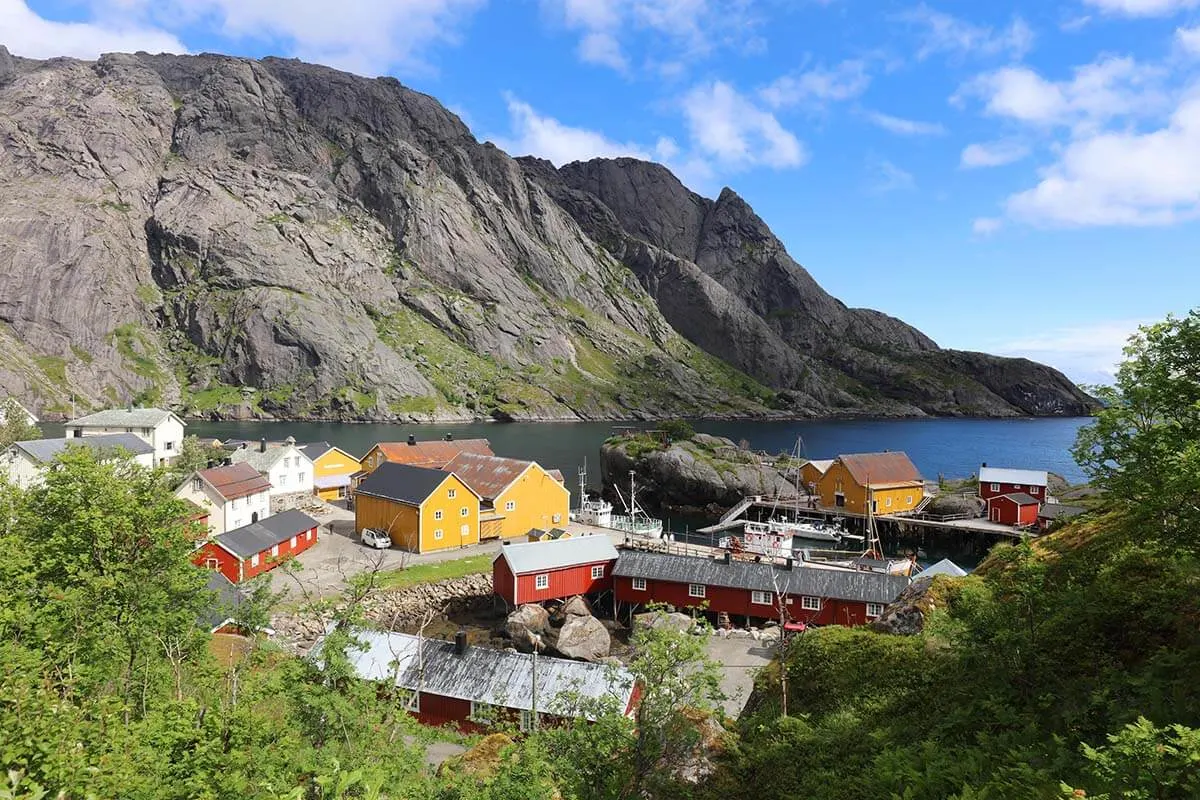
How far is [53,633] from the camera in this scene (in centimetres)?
1589

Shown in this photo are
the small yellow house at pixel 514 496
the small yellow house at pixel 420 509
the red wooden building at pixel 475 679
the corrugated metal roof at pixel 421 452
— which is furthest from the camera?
the corrugated metal roof at pixel 421 452

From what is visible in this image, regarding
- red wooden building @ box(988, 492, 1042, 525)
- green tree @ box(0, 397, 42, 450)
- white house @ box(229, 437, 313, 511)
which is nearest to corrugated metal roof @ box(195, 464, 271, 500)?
white house @ box(229, 437, 313, 511)

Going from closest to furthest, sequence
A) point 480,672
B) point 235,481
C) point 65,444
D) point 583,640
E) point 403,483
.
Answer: point 480,672, point 583,640, point 403,483, point 235,481, point 65,444

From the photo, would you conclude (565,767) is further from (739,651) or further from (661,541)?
(661,541)

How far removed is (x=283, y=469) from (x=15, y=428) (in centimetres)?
2970

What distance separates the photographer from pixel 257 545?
41125 mm

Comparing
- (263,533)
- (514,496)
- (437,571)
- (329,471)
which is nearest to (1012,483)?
(514,496)

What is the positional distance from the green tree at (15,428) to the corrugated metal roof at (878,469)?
84236 mm

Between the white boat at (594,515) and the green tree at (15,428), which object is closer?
the white boat at (594,515)

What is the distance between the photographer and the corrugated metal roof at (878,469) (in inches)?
2820

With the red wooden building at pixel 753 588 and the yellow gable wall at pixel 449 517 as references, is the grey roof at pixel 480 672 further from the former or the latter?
the yellow gable wall at pixel 449 517

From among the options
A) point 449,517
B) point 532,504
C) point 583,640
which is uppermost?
point 532,504

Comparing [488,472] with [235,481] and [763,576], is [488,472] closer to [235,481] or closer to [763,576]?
[235,481]

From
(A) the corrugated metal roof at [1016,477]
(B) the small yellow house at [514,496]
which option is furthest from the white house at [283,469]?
(A) the corrugated metal roof at [1016,477]
